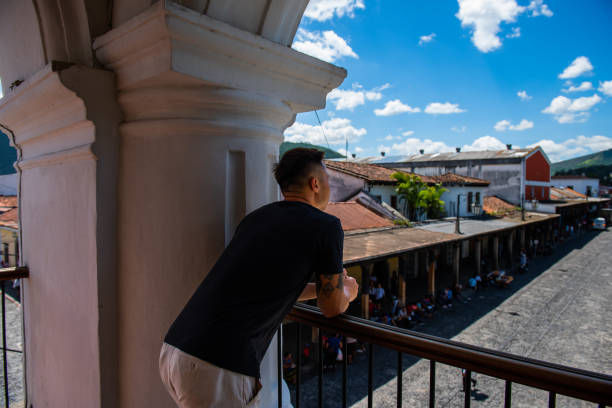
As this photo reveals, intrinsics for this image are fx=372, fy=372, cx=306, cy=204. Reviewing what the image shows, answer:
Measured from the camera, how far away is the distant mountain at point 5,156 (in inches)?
950

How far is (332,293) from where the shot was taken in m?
1.18

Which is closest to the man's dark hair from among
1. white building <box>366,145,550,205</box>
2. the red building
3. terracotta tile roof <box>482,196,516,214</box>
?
terracotta tile roof <box>482,196,516,214</box>

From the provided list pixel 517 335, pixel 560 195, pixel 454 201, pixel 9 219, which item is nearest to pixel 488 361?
pixel 517 335

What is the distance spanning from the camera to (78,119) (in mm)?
1504

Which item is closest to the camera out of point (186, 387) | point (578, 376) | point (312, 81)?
point (578, 376)

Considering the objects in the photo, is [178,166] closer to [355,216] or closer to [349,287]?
[349,287]

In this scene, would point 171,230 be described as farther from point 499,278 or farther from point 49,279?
point 499,278

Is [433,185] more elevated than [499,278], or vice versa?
[433,185]

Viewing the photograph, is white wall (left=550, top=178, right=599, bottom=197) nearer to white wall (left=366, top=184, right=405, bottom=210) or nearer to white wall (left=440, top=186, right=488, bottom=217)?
white wall (left=440, top=186, right=488, bottom=217)

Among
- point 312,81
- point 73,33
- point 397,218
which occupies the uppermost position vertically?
point 73,33

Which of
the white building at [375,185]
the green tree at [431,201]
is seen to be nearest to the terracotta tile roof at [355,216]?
the white building at [375,185]

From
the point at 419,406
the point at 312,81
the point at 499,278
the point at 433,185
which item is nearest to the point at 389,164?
the point at 433,185

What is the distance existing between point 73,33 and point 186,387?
1.49 m

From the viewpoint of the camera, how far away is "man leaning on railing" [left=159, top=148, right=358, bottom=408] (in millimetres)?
1024
